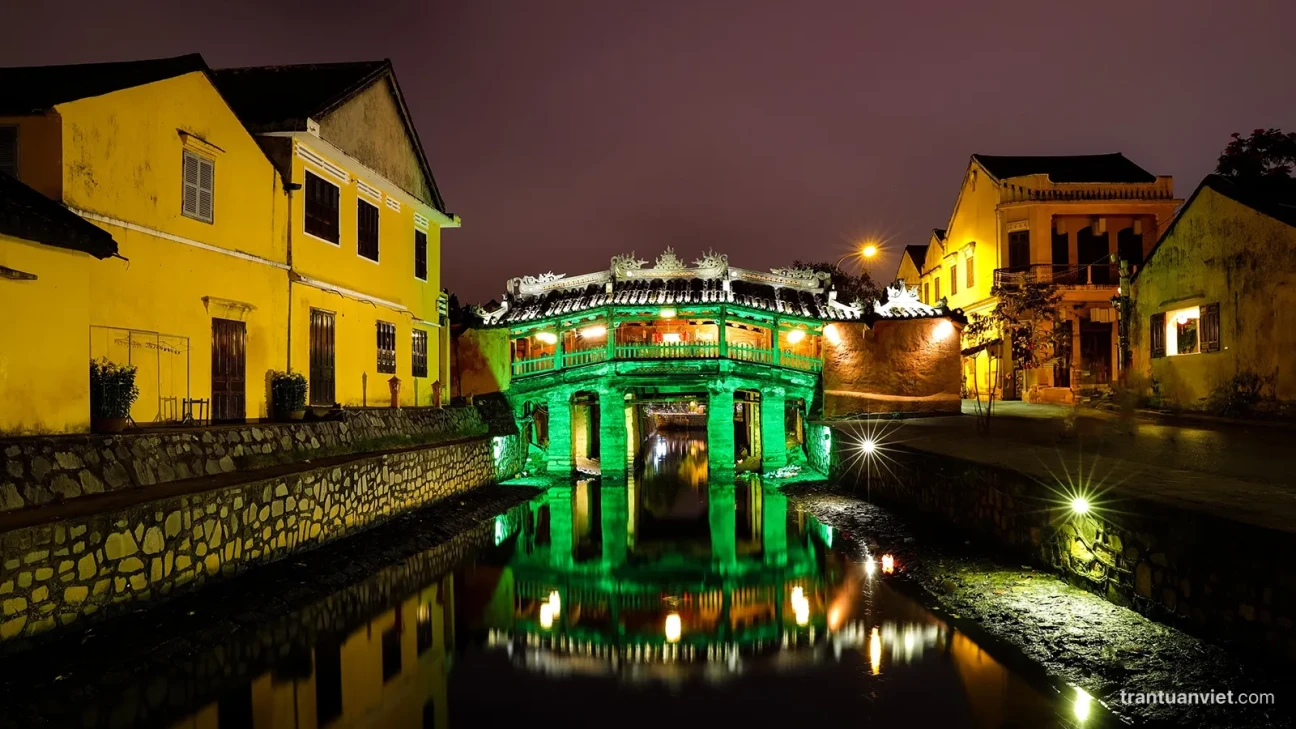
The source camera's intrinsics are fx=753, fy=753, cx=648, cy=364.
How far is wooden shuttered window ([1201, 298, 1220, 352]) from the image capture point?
1798 centimetres

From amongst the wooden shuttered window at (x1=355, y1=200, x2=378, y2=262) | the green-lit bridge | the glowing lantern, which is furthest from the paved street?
the wooden shuttered window at (x1=355, y1=200, x2=378, y2=262)

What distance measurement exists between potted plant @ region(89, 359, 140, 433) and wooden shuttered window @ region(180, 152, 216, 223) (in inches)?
148

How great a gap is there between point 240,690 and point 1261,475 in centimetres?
1253

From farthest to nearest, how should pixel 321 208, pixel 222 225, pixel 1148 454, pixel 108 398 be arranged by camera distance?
pixel 321 208 < pixel 222 225 < pixel 1148 454 < pixel 108 398

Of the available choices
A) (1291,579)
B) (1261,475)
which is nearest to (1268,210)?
(1261,475)

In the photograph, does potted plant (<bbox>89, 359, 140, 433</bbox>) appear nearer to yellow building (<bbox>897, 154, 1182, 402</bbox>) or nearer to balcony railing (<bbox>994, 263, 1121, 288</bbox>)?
yellow building (<bbox>897, 154, 1182, 402</bbox>)

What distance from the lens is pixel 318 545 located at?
12.0 metres

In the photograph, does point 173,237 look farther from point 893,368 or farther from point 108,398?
point 893,368

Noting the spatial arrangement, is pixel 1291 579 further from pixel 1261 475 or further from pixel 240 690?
pixel 240 690

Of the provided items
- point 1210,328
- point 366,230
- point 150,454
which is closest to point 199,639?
point 150,454

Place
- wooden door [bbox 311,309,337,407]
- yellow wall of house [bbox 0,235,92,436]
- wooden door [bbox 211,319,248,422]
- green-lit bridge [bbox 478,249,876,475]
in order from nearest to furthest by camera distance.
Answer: yellow wall of house [bbox 0,235,92,436] → wooden door [bbox 211,319,248,422] → wooden door [bbox 311,309,337,407] → green-lit bridge [bbox 478,249,876,475]

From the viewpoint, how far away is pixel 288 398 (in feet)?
46.8

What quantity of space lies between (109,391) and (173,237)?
3505 millimetres

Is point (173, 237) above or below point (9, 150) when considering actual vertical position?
Result: below
